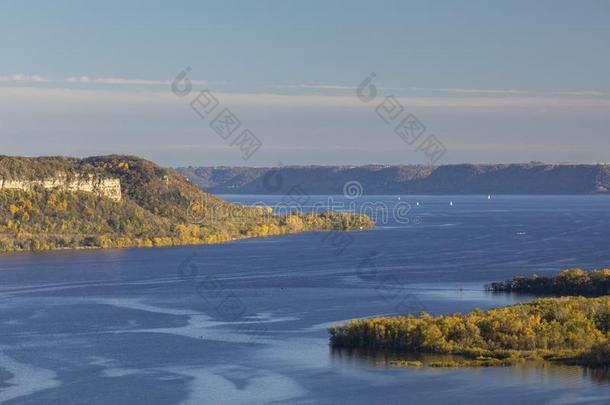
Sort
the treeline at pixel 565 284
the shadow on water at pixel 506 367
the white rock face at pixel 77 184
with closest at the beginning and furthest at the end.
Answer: the shadow on water at pixel 506 367 → the treeline at pixel 565 284 → the white rock face at pixel 77 184

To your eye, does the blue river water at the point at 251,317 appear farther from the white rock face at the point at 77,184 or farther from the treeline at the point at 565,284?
the white rock face at the point at 77,184

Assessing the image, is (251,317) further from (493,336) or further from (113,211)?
(113,211)

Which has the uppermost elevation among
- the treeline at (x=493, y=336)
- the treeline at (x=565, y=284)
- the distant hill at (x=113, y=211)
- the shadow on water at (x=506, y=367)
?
the distant hill at (x=113, y=211)

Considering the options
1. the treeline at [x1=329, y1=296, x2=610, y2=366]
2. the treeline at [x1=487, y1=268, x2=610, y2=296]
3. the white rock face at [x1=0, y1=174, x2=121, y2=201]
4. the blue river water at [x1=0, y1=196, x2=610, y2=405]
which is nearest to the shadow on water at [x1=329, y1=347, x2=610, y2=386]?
the blue river water at [x1=0, y1=196, x2=610, y2=405]

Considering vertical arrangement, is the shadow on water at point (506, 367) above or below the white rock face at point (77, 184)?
below

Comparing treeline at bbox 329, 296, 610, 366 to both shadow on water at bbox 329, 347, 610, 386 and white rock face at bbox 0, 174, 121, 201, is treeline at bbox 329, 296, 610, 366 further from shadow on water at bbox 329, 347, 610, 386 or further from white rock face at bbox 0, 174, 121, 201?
white rock face at bbox 0, 174, 121, 201

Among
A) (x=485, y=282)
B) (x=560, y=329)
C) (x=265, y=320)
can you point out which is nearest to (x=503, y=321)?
(x=560, y=329)

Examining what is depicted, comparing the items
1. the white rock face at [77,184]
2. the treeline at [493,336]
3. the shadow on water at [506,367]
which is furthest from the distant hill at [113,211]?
the shadow on water at [506,367]
